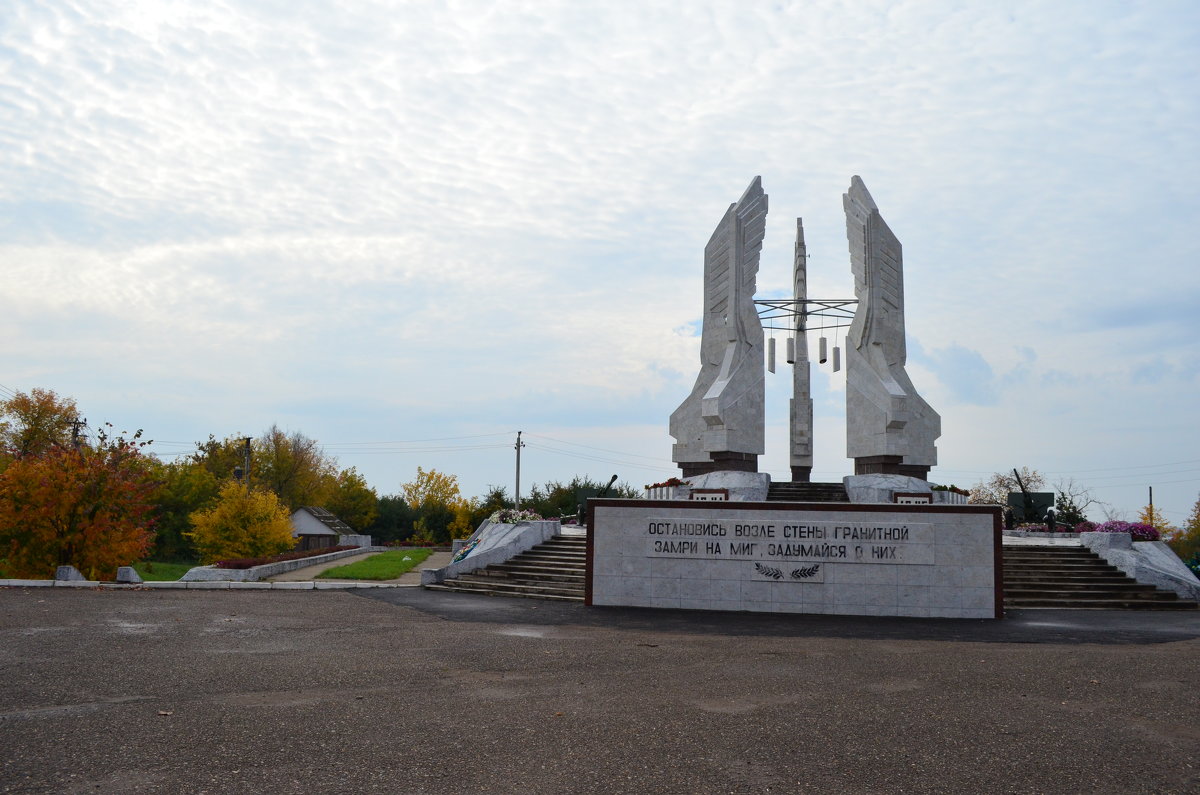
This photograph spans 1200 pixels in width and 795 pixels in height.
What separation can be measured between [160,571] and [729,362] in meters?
28.5

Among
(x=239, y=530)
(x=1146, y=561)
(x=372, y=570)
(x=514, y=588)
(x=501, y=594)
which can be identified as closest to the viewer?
(x=1146, y=561)

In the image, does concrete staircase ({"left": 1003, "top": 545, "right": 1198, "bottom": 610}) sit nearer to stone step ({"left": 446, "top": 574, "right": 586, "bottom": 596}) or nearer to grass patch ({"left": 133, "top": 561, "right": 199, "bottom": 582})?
stone step ({"left": 446, "top": 574, "right": 586, "bottom": 596})

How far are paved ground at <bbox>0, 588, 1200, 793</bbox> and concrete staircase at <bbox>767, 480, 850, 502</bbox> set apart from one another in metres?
19.2

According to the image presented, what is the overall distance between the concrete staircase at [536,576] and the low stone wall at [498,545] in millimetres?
192

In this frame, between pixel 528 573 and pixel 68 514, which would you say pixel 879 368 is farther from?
pixel 68 514

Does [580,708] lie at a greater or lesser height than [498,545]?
lesser

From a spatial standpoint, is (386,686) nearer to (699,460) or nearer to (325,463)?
(699,460)

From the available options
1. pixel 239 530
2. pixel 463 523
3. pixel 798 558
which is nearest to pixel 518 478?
pixel 463 523

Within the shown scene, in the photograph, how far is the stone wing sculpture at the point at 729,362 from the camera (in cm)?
3538

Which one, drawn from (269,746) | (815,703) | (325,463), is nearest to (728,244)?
(815,703)

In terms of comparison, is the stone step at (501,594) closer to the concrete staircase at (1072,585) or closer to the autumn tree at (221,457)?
the concrete staircase at (1072,585)

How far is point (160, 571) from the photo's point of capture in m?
41.8

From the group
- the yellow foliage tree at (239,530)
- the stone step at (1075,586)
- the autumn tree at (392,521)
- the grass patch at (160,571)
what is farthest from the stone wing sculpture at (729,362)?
the autumn tree at (392,521)

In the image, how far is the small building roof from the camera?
168 ft
